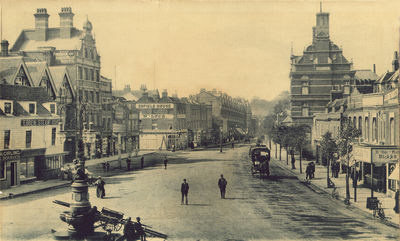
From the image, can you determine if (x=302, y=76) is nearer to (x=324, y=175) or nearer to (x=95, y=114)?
(x=324, y=175)

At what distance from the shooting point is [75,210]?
1592 centimetres

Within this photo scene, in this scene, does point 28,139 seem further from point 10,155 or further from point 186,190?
point 186,190

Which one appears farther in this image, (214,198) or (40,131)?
(40,131)

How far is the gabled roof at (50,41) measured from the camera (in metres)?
22.3

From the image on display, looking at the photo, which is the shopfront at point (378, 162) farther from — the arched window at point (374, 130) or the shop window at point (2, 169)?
the shop window at point (2, 169)

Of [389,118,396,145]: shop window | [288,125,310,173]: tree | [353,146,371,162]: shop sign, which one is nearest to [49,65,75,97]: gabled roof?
[353,146,371,162]: shop sign

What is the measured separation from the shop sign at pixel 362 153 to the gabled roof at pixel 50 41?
16018mm

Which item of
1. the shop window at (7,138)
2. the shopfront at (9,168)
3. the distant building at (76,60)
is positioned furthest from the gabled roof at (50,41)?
the shopfront at (9,168)

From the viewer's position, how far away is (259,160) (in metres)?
30.5

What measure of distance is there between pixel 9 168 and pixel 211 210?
1285cm

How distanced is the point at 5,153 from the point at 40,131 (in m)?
3.25

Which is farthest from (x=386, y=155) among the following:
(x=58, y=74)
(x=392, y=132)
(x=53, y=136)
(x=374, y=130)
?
(x=53, y=136)

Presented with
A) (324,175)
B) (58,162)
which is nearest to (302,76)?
(324,175)

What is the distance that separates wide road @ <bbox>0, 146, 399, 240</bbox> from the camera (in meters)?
17.4
